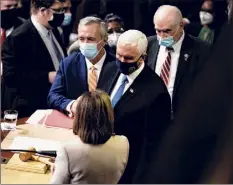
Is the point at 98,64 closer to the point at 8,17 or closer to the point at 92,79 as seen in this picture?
the point at 92,79

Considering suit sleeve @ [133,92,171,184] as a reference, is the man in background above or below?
above

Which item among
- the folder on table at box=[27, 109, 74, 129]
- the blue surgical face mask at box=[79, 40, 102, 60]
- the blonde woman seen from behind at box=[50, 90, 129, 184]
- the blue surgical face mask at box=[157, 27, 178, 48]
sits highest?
the blue surgical face mask at box=[157, 27, 178, 48]

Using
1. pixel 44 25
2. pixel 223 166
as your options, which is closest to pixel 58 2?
pixel 44 25

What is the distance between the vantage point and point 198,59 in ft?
7.20

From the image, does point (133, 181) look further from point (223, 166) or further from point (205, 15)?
point (223, 166)

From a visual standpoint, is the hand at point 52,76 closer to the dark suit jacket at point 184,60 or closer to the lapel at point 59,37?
the lapel at point 59,37

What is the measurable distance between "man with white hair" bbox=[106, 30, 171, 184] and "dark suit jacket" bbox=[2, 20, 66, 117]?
1.18 feet

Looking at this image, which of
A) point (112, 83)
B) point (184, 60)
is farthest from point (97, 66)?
point (184, 60)

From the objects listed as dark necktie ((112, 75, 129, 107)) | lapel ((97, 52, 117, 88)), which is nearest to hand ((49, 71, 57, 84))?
lapel ((97, 52, 117, 88))

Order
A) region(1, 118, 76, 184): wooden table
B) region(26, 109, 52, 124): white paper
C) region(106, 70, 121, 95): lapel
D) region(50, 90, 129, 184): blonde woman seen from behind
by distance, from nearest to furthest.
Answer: region(50, 90, 129, 184): blonde woman seen from behind → region(1, 118, 76, 184): wooden table → region(106, 70, 121, 95): lapel → region(26, 109, 52, 124): white paper

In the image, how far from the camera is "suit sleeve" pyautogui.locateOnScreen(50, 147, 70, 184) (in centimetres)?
192

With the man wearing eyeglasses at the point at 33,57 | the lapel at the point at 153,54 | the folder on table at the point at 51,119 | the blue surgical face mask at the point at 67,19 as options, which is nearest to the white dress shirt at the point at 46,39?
the man wearing eyeglasses at the point at 33,57

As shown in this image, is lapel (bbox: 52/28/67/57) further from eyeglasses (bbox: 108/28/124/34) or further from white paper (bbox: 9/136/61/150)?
white paper (bbox: 9/136/61/150)

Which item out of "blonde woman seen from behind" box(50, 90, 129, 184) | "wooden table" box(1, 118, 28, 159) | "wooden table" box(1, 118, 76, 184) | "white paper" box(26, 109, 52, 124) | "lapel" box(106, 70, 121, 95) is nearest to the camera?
"blonde woman seen from behind" box(50, 90, 129, 184)
